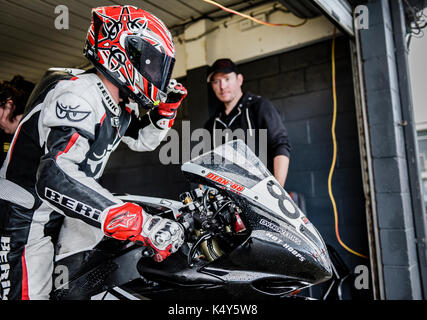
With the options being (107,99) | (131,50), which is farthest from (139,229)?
(131,50)

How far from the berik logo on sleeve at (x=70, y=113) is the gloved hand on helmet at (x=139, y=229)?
1.17ft

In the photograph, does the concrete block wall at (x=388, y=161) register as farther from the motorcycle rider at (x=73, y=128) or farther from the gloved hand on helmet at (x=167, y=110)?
the motorcycle rider at (x=73, y=128)

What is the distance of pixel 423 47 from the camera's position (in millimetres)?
3379

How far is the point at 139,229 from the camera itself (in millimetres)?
1114

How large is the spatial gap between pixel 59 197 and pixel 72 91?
41cm

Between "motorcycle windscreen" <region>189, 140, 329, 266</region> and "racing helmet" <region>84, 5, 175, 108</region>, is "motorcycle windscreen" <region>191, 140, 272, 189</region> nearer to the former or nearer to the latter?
"motorcycle windscreen" <region>189, 140, 329, 266</region>

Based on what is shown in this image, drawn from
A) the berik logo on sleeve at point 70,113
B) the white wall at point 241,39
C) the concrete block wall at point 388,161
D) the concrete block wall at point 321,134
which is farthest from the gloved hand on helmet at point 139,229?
the white wall at point 241,39

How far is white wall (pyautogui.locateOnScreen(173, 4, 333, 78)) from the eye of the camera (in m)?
3.36

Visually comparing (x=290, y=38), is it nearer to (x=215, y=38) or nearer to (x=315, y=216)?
(x=215, y=38)

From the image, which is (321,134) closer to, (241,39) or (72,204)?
(241,39)

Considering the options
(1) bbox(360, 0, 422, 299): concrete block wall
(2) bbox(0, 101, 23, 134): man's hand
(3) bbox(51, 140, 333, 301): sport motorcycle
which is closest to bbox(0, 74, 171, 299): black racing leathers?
(3) bbox(51, 140, 333, 301): sport motorcycle

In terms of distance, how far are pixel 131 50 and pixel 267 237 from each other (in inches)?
34.8

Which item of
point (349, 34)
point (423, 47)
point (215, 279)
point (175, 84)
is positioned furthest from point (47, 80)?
point (423, 47)

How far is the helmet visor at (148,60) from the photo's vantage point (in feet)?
4.59
